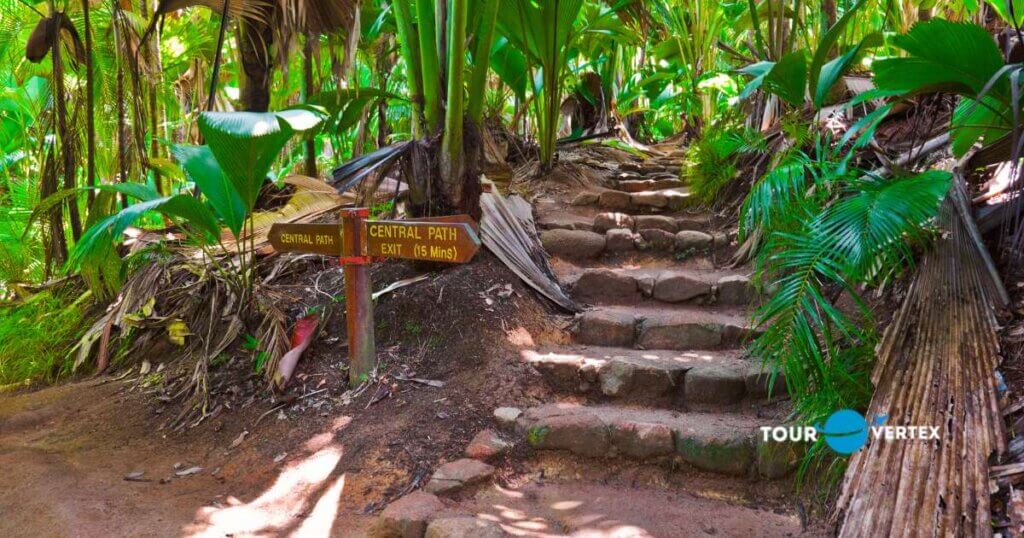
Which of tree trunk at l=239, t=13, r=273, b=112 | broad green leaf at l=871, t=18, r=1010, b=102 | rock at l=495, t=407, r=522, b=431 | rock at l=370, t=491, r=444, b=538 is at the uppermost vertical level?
tree trunk at l=239, t=13, r=273, b=112

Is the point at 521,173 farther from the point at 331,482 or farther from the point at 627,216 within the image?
the point at 331,482

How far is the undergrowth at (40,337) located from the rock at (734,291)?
12.0 ft

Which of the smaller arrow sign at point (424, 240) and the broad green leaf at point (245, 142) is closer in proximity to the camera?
the broad green leaf at point (245, 142)

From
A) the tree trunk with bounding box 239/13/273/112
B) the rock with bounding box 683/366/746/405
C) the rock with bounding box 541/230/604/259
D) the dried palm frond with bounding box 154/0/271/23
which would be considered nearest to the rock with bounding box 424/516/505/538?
the rock with bounding box 683/366/746/405

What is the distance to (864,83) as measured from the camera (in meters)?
4.08

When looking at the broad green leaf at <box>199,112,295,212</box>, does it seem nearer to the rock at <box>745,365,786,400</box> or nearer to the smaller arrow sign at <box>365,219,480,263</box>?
the smaller arrow sign at <box>365,219,480,263</box>

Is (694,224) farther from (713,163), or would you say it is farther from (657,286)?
(657,286)

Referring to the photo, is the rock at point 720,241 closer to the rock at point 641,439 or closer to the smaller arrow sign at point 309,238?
the rock at point 641,439

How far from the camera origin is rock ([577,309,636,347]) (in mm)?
3527

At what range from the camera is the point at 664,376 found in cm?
308

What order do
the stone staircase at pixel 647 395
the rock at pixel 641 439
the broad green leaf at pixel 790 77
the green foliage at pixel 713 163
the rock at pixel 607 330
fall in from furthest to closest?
the green foliage at pixel 713 163, the rock at pixel 607 330, the broad green leaf at pixel 790 77, the rock at pixel 641 439, the stone staircase at pixel 647 395

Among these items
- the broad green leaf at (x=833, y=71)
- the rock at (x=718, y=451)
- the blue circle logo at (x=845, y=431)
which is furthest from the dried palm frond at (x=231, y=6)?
the blue circle logo at (x=845, y=431)

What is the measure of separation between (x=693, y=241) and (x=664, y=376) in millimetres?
1528

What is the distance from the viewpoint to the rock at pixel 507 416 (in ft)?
9.53
